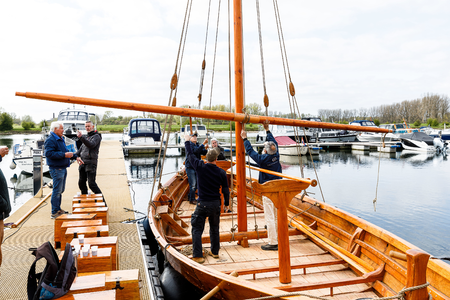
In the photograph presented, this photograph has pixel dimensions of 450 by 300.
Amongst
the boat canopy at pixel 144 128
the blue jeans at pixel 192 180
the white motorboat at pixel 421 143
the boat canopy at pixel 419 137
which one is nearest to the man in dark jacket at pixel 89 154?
the blue jeans at pixel 192 180

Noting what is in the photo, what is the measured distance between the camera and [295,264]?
3.98 m

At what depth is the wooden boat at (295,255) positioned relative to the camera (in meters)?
2.88

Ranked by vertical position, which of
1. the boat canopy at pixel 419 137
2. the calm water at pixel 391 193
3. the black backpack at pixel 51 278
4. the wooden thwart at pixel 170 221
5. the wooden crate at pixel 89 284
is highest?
the boat canopy at pixel 419 137

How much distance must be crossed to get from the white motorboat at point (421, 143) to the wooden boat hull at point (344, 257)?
3160 centimetres

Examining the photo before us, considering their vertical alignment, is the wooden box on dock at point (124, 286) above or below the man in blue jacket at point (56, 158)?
below

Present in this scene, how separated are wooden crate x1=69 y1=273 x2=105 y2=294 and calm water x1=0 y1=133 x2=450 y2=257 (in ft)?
18.3

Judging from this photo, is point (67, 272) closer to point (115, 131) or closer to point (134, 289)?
point (134, 289)

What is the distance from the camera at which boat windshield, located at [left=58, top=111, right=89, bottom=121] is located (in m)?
24.7

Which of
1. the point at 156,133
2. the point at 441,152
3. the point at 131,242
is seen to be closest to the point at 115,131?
the point at 156,133

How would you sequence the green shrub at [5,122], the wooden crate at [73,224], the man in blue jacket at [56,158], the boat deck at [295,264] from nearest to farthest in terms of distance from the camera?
1. the boat deck at [295,264]
2. the wooden crate at [73,224]
3. the man in blue jacket at [56,158]
4. the green shrub at [5,122]

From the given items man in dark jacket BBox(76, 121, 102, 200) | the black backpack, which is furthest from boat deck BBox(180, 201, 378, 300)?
man in dark jacket BBox(76, 121, 102, 200)

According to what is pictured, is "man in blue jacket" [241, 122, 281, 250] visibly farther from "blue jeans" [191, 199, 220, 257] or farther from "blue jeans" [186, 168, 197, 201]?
"blue jeans" [186, 168, 197, 201]

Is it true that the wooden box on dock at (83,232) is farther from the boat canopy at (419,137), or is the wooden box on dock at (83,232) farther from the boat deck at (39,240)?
the boat canopy at (419,137)

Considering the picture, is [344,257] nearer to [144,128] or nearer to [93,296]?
[93,296]
